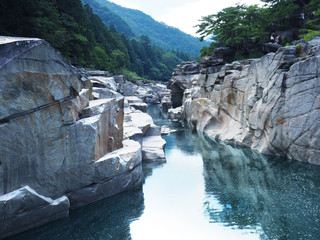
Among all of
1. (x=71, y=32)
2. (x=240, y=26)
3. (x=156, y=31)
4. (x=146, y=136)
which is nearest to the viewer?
(x=146, y=136)

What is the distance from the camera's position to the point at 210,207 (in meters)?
8.09

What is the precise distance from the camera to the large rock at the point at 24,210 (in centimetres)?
599

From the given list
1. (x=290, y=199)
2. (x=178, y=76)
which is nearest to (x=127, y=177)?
(x=290, y=199)

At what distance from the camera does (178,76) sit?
3403cm

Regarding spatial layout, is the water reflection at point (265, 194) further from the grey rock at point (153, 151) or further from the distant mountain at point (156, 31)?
the distant mountain at point (156, 31)

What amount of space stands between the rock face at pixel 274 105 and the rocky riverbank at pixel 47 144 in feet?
23.7

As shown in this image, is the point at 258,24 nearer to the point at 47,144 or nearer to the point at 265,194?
the point at 265,194

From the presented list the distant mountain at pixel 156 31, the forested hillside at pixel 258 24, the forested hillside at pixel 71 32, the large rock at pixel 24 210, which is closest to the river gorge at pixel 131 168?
the large rock at pixel 24 210

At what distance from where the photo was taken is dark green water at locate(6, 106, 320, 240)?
6691 millimetres

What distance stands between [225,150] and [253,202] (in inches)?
257

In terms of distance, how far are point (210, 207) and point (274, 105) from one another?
6697mm

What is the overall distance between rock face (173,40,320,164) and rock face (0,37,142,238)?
7.34 metres

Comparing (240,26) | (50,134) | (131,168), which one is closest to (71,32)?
(240,26)

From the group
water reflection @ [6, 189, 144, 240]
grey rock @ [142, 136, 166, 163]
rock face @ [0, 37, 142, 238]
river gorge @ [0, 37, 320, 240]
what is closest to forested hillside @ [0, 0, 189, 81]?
river gorge @ [0, 37, 320, 240]
